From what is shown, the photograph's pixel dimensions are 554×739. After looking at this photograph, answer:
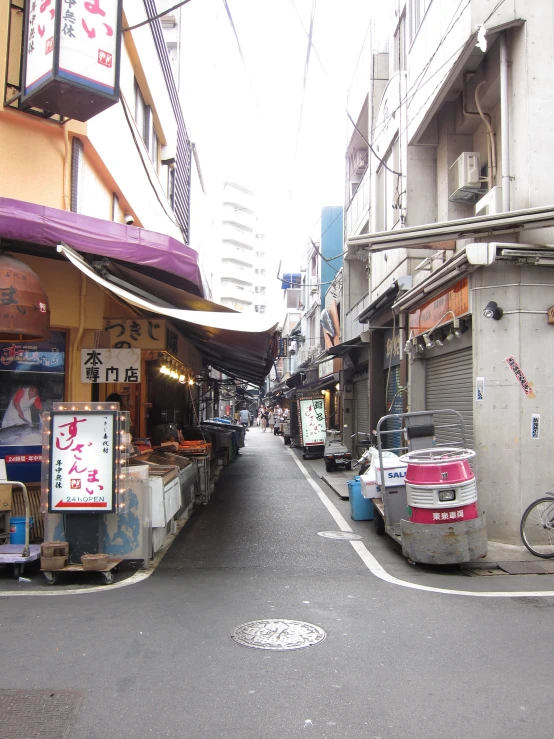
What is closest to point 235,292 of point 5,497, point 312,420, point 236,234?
point 236,234

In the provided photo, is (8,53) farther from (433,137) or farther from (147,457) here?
(433,137)

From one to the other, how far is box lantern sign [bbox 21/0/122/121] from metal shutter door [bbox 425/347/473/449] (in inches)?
279

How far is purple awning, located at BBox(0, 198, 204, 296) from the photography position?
7324 millimetres

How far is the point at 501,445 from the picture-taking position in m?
8.95

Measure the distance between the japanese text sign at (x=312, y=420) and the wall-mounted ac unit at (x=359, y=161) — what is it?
30.0 ft

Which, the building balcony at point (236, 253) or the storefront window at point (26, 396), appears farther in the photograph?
the building balcony at point (236, 253)

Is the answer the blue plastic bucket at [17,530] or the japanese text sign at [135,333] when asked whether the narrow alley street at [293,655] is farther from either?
the japanese text sign at [135,333]

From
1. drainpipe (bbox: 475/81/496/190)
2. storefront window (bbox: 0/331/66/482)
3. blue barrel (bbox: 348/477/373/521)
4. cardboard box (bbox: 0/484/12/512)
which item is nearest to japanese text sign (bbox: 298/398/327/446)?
blue barrel (bbox: 348/477/373/521)

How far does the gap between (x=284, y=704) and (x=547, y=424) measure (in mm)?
6423

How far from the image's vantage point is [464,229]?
28.2 feet

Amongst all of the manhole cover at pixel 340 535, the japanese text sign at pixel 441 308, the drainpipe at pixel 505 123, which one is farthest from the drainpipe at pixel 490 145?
the manhole cover at pixel 340 535

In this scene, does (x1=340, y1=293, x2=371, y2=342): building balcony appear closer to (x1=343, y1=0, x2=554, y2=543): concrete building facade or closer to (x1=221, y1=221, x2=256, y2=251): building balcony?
(x1=343, y1=0, x2=554, y2=543): concrete building facade

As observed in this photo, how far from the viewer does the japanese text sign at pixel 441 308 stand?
985cm

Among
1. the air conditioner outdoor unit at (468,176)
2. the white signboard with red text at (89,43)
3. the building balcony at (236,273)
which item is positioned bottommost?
the air conditioner outdoor unit at (468,176)
